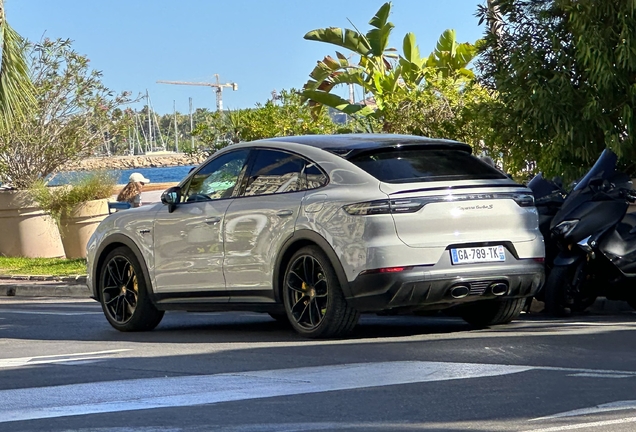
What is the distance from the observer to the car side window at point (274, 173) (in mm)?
10188

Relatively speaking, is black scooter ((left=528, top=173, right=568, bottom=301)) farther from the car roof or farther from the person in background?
the person in background

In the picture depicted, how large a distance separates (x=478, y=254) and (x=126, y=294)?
144 inches

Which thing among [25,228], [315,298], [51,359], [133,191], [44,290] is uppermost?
[133,191]

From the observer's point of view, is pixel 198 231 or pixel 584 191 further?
pixel 584 191

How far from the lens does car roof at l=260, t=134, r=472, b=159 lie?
32.7 feet

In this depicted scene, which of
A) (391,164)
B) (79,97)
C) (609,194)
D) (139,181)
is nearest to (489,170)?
(391,164)

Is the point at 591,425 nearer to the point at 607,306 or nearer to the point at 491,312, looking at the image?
the point at 491,312

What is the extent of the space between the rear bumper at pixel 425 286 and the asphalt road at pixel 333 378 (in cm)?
32

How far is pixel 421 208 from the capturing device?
9359mm

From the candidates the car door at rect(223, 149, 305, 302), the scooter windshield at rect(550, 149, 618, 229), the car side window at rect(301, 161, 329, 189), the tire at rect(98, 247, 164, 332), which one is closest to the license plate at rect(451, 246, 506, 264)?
the car side window at rect(301, 161, 329, 189)

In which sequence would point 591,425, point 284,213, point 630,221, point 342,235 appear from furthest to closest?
point 630,221
point 284,213
point 342,235
point 591,425

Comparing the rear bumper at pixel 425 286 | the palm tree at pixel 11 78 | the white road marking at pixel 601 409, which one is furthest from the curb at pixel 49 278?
the white road marking at pixel 601 409

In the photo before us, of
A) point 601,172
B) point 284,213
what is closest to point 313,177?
point 284,213

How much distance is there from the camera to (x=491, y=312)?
1052cm
